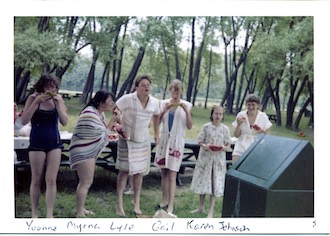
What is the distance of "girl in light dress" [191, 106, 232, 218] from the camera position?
263 cm

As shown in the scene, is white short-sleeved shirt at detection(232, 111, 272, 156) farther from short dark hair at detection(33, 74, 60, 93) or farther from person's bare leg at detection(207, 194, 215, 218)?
short dark hair at detection(33, 74, 60, 93)

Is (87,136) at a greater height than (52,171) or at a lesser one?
greater

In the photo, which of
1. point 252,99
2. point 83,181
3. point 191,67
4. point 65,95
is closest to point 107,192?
point 83,181

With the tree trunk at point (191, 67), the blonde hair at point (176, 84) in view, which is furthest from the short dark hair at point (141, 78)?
the tree trunk at point (191, 67)

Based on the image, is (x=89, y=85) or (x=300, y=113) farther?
(x=300, y=113)

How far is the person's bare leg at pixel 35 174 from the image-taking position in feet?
7.93

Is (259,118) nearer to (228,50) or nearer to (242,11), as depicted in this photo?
(228,50)

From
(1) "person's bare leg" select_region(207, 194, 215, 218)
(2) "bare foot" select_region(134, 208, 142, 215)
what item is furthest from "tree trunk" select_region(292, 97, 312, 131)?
(2) "bare foot" select_region(134, 208, 142, 215)

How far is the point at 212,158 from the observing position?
8.68ft

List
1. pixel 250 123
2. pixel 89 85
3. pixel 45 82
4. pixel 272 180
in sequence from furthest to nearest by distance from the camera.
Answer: pixel 250 123 → pixel 89 85 → pixel 45 82 → pixel 272 180

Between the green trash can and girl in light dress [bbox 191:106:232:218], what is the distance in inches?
10.6

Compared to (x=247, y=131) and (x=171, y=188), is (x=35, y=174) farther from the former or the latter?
(x=247, y=131)

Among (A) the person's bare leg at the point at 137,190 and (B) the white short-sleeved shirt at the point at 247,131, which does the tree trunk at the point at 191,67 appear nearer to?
(B) the white short-sleeved shirt at the point at 247,131

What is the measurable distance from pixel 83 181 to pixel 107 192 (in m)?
0.19
